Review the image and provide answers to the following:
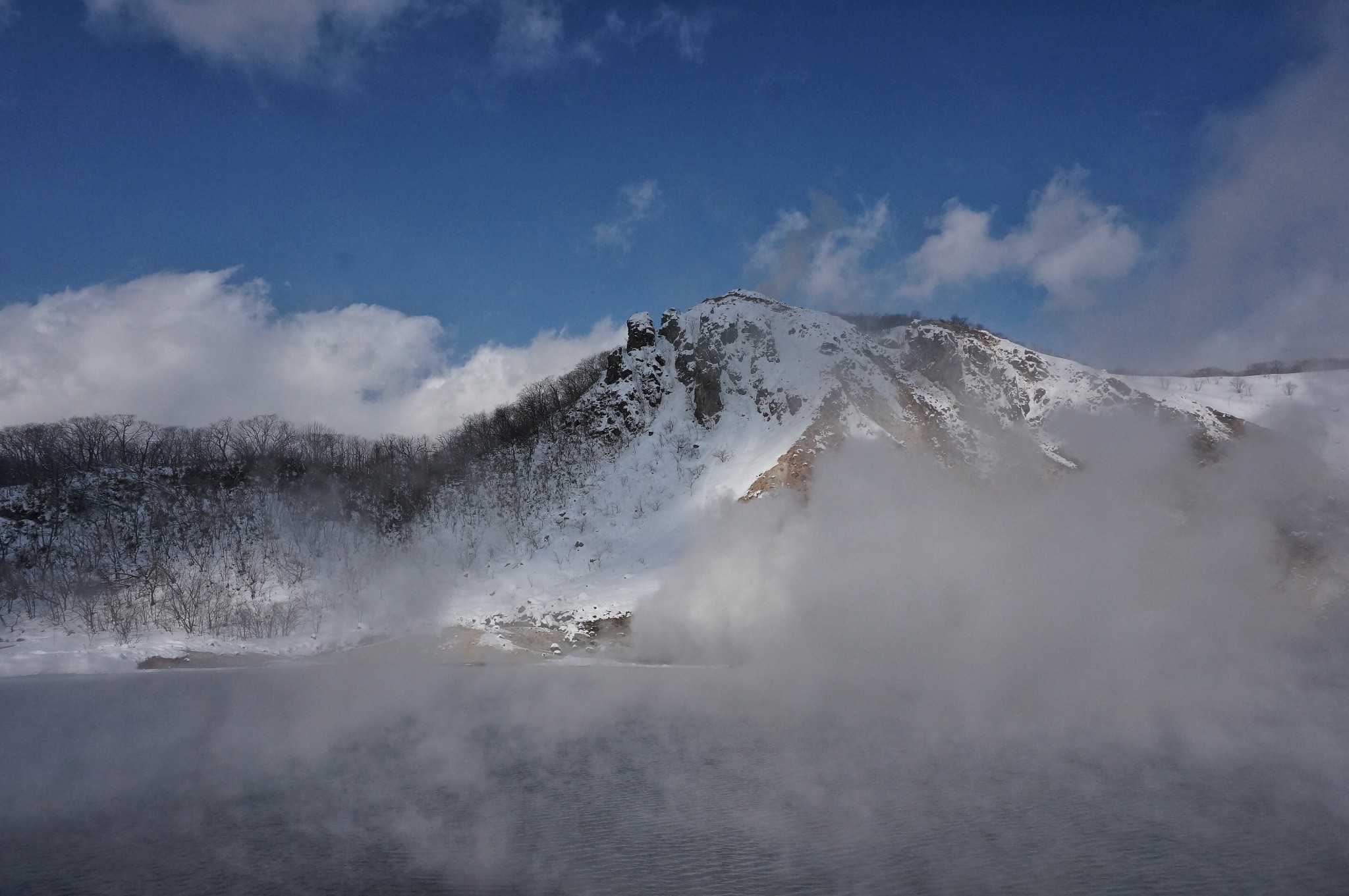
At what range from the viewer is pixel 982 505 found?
821 inches

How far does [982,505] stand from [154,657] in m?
27.9

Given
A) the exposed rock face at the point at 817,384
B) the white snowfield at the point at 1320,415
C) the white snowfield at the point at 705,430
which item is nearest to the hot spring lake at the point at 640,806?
the white snowfield at the point at 1320,415

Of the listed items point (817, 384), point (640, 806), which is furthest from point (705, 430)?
point (640, 806)

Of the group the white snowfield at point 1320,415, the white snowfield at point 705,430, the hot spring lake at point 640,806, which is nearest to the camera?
the hot spring lake at point 640,806

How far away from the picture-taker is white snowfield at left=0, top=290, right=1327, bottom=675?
27.3 m

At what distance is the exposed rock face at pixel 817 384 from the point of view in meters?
36.7

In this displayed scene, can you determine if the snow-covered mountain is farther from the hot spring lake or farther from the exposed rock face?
the hot spring lake

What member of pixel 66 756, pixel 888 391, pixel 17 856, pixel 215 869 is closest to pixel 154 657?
pixel 66 756

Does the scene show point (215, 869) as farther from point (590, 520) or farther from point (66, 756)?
point (590, 520)

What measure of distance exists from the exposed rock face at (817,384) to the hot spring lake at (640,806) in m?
20.7

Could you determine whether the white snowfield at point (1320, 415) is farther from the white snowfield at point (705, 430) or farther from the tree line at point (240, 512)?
the tree line at point (240, 512)

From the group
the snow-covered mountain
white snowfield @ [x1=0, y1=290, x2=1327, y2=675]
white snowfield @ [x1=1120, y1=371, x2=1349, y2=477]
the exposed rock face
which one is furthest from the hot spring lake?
the exposed rock face

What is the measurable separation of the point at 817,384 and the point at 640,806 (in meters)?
31.0

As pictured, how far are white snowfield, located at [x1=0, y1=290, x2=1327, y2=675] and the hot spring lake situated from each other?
1034cm
